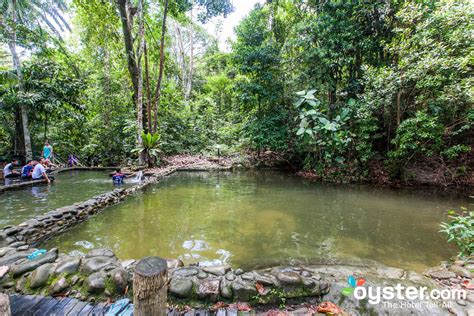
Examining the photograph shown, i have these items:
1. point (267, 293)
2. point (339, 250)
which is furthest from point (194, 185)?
point (267, 293)

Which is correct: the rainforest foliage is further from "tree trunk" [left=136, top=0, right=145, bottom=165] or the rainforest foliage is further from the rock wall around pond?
the rock wall around pond

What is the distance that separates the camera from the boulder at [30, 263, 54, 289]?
7.91ft

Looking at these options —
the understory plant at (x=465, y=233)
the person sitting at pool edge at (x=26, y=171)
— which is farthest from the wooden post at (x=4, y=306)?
the person sitting at pool edge at (x=26, y=171)

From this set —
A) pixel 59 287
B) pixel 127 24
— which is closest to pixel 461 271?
pixel 59 287

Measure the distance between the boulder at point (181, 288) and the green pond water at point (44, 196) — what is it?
13.3 feet

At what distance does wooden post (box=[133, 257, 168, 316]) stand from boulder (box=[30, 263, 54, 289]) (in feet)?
5.36

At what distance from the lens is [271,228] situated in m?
4.55

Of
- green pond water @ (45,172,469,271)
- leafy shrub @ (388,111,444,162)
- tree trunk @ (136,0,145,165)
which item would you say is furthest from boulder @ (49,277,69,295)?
leafy shrub @ (388,111,444,162)

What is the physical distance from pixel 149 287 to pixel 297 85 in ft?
35.6

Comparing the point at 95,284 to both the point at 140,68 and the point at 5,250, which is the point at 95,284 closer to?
the point at 5,250

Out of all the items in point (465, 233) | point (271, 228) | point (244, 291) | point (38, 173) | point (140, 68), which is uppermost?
point (140, 68)

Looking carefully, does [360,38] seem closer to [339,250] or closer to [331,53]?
[331,53]

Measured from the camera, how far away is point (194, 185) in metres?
8.27

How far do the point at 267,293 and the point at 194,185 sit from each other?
622 cm
